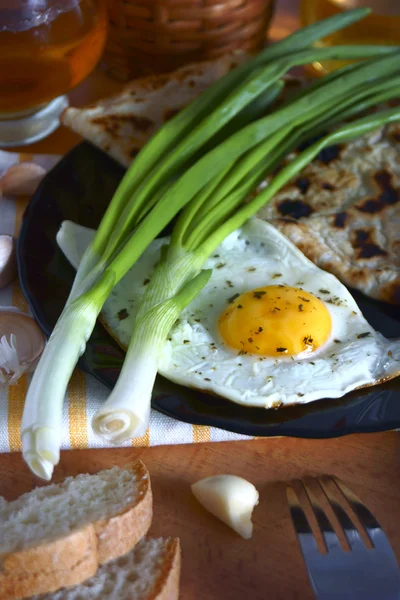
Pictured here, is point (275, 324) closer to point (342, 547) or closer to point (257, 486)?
point (257, 486)

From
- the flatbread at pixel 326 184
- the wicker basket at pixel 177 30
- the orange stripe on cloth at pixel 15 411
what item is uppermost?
the wicker basket at pixel 177 30

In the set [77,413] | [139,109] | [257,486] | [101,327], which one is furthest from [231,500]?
[139,109]

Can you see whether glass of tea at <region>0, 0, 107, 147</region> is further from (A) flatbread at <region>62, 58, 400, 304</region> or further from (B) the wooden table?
(B) the wooden table

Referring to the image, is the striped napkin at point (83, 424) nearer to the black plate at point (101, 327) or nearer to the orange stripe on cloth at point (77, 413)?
the orange stripe on cloth at point (77, 413)

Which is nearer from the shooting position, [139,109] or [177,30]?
[139,109]

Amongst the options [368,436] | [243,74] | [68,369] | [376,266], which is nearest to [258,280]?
[376,266]

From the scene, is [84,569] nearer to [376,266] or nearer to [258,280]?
[258,280]

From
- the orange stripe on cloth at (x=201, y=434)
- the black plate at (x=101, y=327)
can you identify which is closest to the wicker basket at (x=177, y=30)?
the black plate at (x=101, y=327)
